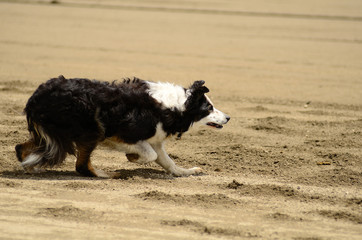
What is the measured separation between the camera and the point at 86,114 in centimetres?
735

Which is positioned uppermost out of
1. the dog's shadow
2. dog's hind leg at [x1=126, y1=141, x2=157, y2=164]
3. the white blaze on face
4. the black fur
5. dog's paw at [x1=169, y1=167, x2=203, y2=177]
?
the white blaze on face

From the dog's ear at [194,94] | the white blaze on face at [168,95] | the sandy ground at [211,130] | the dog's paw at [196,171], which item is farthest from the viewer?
the dog's paw at [196,171]

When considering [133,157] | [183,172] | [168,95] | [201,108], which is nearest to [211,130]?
[201,108]

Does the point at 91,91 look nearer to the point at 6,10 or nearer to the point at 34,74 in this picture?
the point at 34,74

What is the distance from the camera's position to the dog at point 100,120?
7.31m

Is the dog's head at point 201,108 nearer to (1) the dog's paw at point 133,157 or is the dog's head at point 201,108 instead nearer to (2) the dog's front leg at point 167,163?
(2) the dog's front leg at point 167,163

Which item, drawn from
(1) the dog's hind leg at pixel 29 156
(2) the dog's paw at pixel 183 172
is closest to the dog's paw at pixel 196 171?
(2) the dog's paw at pixel 183 172

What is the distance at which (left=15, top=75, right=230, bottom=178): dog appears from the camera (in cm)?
731

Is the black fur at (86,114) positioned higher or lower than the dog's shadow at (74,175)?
higher

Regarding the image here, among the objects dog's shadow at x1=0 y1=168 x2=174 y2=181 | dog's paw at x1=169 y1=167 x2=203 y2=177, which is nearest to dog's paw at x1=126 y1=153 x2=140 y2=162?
dog's shadow at x1=0 y1=168 x2=174 y2=181

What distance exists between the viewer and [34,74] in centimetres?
1424

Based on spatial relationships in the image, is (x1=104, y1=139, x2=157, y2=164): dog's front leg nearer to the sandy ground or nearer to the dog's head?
the sandy ground

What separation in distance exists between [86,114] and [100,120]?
0.18 metres

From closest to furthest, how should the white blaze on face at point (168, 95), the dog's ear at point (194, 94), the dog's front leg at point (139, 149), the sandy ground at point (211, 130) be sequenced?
the sandy ground at point (211, 130) < the dog's front leg at point (139, 149) < the white blaze on face at point (168, 95) < the dog's ear at point (194, 94)
